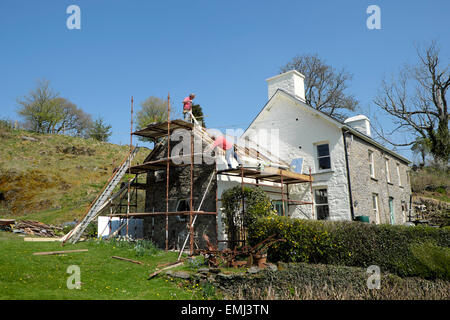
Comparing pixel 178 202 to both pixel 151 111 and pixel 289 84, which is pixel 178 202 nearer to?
pixel 289 84

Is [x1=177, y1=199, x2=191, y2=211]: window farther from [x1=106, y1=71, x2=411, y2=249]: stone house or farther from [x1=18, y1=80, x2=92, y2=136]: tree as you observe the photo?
[x1=18, y1=80, x2=92, y2=136]: tree

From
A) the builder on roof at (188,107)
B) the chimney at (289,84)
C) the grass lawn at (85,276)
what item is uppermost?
the chimney at (289,84)

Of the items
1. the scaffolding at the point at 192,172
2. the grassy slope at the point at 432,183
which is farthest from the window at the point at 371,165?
the grassy slope at the point at 432,183

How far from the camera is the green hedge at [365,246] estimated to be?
8.38m

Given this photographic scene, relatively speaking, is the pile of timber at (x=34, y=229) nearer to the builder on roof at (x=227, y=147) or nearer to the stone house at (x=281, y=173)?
the stone house at (x=281, y=173)

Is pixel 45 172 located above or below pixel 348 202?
above

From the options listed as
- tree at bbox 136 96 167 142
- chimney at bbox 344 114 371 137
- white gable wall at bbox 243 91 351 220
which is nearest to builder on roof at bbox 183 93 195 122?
white gable wall at bbox 243 91 351 220

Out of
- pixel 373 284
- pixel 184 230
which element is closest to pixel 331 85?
pixel 184 230

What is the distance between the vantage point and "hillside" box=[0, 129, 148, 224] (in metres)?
22.0

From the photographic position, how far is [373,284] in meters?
8.07

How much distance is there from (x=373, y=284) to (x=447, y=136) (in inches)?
937

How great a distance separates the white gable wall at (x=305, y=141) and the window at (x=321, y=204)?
0.96 ft

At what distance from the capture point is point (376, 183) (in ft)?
59.2
